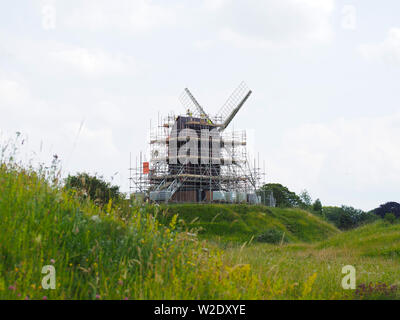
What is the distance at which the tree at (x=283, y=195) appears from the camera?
66619mm

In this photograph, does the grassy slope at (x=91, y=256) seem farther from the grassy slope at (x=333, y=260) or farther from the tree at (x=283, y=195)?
the tree at (x=283, y=195)

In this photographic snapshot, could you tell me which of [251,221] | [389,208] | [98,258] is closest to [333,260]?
[98,258]

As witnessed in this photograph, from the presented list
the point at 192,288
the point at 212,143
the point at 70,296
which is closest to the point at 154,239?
the point at 192,288

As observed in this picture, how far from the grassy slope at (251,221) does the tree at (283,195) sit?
69.0ft

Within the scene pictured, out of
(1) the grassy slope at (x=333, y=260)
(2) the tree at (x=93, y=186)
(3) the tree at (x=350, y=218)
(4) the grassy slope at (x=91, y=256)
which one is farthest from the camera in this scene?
(3) the tree at (x=350, y=218)

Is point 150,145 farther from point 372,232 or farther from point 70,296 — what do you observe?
point 70,296

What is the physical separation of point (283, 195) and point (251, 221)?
30.0 meters

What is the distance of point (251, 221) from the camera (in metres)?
39.7

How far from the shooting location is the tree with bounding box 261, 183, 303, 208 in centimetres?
6662

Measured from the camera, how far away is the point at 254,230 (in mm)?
36969

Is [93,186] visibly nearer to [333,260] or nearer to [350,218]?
[333,260]

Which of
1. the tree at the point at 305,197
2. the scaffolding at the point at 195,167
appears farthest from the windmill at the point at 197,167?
the tree at the point at 305,197

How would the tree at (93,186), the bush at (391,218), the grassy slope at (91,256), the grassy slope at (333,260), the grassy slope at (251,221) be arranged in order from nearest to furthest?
1. the grassy slope at (91,256)
2. the grassy slope at (333,260)
3. the tree at (93,186)
4. the bush at (391,218)
5. the grassy slope at (251,221)

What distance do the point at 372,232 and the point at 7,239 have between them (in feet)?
77.4
